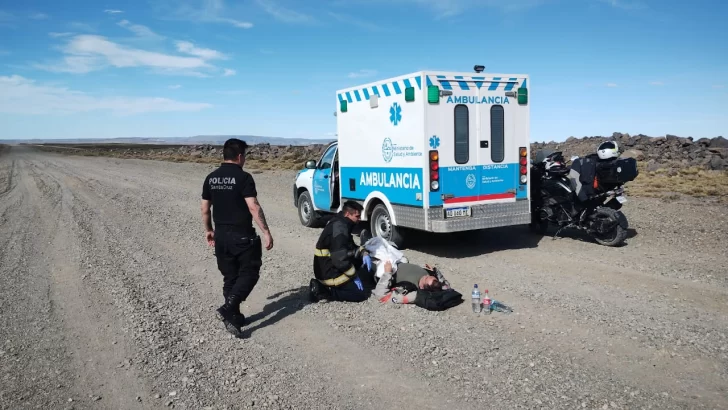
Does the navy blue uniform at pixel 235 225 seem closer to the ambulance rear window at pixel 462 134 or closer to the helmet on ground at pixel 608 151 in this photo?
the ambulance rear window at pixel 462 134

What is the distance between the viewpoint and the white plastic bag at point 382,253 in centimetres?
700

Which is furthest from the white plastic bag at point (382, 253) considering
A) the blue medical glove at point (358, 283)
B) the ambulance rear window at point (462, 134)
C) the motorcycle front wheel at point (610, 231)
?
the motorcycle front wheel at point (610, 231)

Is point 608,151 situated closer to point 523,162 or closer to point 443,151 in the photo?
point 523,162

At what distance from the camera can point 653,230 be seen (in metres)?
10.7

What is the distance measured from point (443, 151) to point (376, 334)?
13.2ft

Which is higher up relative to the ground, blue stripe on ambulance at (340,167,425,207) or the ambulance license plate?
blue stripe on ambulance at (340,167,425,207)

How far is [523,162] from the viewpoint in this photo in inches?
375

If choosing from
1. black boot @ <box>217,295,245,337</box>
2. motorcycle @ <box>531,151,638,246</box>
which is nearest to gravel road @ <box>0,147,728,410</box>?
black boot @ <box>217,295,245,337</box>

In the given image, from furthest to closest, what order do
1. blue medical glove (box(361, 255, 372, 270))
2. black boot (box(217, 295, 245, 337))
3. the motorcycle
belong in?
the motorcycle < blue medical glove (box(361, 255, 372, 270)) < black boot (box(217, 295, 245, 337))

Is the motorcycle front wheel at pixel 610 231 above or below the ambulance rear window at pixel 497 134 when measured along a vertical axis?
below

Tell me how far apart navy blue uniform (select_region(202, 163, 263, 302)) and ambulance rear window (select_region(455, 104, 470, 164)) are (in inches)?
171

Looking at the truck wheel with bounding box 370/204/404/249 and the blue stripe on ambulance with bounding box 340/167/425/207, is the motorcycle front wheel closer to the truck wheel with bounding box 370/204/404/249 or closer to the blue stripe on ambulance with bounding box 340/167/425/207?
the blue stripe on ambulance with bounding box 340/167/425/207

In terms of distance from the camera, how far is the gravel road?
4.27 meters

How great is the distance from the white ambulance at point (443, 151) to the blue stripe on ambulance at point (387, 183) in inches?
0.7
